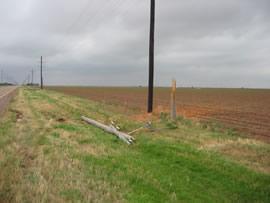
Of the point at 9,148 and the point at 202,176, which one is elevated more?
the point at 9,148

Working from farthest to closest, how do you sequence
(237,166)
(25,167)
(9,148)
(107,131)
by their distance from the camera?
(107,131) → (9,148) → (237,166) → (25,167)

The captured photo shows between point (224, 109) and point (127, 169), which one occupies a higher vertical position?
point (224, 109)

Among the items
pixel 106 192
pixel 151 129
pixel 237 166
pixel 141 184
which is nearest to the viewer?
pixel 106 192

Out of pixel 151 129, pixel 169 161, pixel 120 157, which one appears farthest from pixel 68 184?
pixel 151 129

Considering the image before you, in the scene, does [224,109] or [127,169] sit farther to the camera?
[224,109]

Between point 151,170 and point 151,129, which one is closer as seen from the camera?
point 151,170

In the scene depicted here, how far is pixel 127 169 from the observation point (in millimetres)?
→ 3795

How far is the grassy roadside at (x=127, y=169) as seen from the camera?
2949 mm

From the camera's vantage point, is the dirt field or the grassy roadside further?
the dirt field

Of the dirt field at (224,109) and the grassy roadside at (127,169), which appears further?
the dirt field at (224,109)

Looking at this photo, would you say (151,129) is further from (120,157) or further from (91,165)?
(91,165)

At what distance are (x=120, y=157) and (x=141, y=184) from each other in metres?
1.29

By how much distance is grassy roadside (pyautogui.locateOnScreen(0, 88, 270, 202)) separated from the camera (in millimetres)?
2949

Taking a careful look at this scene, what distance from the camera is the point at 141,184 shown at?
3277 mm
